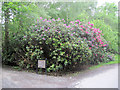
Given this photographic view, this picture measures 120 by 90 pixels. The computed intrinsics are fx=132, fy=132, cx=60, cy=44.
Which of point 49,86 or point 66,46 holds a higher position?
point 66,46

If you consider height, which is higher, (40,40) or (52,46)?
(40,40)

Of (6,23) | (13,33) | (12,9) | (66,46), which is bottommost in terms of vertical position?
(66,46)

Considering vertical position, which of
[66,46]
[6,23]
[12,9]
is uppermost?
[12,9]

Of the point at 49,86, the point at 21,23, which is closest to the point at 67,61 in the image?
the point at 49,86

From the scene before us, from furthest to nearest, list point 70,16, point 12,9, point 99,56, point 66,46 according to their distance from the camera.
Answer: point 70,16
point 99,56
point 12,9
point 66,46

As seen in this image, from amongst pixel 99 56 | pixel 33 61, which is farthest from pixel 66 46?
pixel 99 56

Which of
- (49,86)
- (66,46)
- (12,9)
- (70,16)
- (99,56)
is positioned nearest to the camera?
(49,86)

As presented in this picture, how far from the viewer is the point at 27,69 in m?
5.75

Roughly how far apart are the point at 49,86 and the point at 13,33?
3.67m

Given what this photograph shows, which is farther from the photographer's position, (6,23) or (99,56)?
(99,56)

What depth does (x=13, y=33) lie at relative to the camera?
629cm

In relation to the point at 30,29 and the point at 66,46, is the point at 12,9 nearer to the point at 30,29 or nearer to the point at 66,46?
the point at 30,29

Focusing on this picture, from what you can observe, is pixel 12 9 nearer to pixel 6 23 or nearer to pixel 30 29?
pixel 6 23

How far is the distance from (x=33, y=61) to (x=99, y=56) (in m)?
Answer: 4.14
